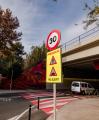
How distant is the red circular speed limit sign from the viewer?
6.46 metres

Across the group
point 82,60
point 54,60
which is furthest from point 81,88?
point 54,60

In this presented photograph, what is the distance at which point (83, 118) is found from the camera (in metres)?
11.8

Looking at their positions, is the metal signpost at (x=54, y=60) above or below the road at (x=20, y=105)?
above

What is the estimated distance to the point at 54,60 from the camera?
664cm

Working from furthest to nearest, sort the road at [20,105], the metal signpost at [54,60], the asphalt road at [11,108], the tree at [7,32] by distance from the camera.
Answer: the tree at [7,32] < the road at [20,105] < the asphalt road at [11,108] < the metal signpost at [54,60]

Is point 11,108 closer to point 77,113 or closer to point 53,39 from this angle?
point 77,113

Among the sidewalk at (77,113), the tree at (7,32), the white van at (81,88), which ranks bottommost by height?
the sidewalk at (77,113)

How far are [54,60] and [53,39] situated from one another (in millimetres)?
584

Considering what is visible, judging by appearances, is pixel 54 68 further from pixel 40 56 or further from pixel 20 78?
pixel 40 56

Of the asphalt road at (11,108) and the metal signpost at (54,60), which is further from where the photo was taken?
the asphalt road at (11,108)

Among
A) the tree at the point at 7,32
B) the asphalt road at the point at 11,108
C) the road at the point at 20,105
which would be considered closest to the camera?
the asphalt road at the point at 11,108

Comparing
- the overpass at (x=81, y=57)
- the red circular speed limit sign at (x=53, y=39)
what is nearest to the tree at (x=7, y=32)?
the overpass at (x=81, y=57)

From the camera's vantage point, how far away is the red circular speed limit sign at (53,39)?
6459 mm

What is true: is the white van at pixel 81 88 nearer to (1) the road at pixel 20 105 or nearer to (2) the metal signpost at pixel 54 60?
(1) the road at pixel 20 105
